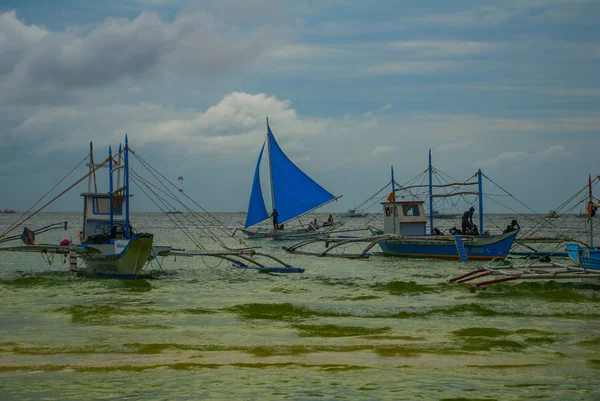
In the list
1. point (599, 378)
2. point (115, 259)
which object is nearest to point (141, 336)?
point (599, 378)

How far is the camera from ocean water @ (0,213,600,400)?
9289mm

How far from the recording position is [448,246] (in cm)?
3189

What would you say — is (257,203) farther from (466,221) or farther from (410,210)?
(466,221)

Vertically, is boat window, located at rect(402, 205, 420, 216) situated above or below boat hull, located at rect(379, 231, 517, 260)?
above

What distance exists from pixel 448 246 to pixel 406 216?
124 inches

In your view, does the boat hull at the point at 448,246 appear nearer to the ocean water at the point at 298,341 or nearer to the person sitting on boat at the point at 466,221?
the person sitting on boat at the point at 466,221

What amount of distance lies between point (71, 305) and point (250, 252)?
8.19m

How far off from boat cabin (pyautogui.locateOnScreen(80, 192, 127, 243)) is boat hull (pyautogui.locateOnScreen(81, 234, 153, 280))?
4.72ft

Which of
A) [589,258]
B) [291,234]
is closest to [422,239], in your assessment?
[589,258]

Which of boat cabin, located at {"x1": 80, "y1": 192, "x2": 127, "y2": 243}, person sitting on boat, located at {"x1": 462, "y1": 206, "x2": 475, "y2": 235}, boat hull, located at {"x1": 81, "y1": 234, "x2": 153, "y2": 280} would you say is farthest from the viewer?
person sitting on boat, located at {"x1": 462, "y1": 206, "x2": 475, "y2": 235}

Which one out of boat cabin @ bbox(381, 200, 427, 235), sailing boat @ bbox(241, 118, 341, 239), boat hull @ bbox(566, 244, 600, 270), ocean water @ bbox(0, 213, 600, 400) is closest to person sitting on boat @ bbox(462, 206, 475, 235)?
boat cabin @ bbox(381, 200, 427, 235)

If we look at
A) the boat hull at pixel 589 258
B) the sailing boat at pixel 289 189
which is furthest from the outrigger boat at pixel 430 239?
the sailing boat at pixel 289 189

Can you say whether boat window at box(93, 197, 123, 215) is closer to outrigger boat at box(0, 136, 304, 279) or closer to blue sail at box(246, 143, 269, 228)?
outrigger boat at box(0, 136, 304, 279)

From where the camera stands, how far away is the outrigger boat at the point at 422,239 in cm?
3062
